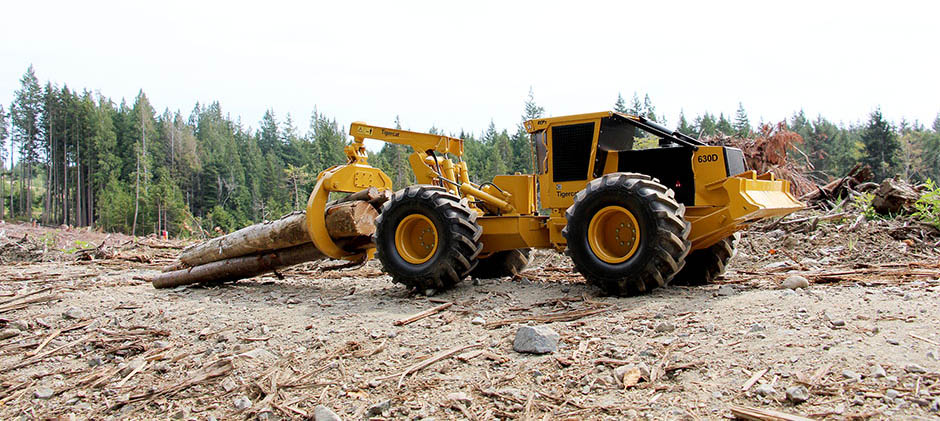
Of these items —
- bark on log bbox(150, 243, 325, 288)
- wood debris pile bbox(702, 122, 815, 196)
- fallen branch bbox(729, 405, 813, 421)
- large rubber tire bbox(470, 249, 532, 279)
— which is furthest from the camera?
wood debris pile bbox(702, 122, 815, 196)

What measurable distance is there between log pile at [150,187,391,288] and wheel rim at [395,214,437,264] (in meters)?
0.81

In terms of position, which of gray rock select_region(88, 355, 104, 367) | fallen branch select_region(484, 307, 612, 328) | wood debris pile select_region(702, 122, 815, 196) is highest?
wood debris pile select_region(702, 122, 815, 196)

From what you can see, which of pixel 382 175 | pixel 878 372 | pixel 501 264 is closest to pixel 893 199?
pixel 501 264

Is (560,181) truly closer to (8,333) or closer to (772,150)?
(8,333)

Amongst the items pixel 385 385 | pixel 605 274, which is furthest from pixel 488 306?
pixel 385 385

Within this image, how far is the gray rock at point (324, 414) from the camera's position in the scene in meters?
3.59

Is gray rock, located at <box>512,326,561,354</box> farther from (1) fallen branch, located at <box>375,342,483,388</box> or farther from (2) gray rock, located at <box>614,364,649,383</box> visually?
(2) gray rock, located at <box>614,364,649,383</box>

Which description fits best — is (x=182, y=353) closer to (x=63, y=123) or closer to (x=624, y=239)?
(x=624, y=239)

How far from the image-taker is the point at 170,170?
7412cm

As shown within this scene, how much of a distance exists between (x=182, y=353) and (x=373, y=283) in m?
3.68

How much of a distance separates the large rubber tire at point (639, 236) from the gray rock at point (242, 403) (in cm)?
356

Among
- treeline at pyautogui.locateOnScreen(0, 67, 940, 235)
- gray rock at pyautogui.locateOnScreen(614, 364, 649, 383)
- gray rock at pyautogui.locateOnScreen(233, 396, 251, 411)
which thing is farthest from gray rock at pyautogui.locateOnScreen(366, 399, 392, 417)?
treeline at pyautogui.locateOnScreen(0, 67, 940, 235)

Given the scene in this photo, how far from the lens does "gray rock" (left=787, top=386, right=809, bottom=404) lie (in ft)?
10.4

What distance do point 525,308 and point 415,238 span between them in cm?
216
